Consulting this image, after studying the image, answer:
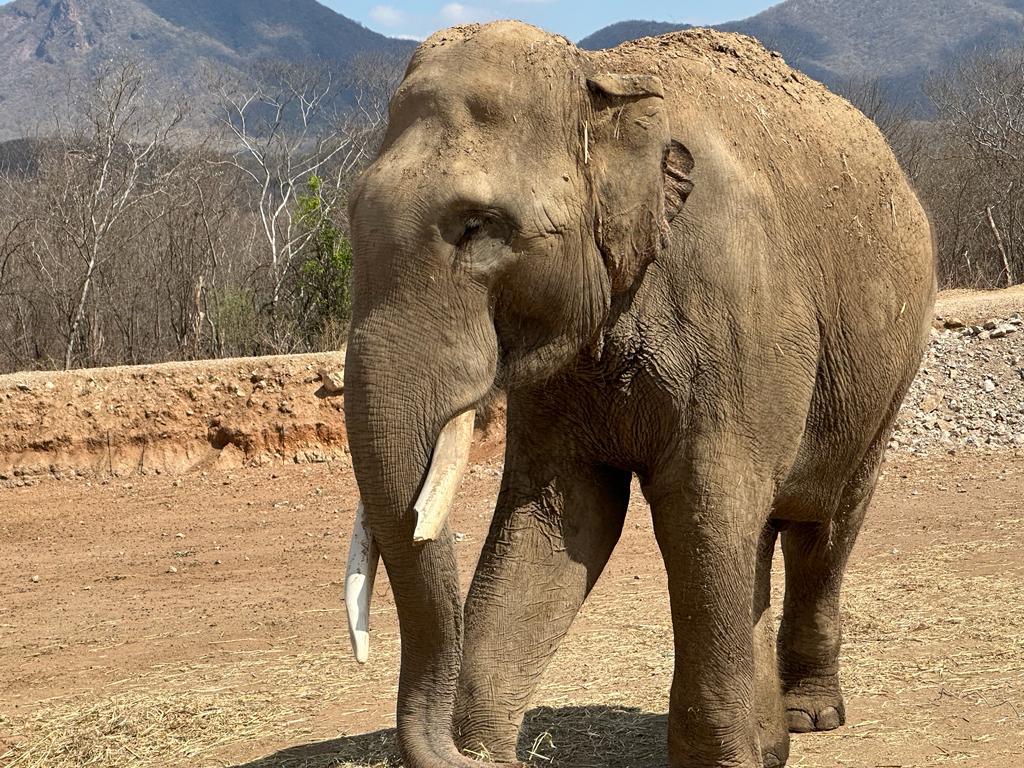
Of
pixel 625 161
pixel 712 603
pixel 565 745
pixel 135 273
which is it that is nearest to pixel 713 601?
pixel 712 603

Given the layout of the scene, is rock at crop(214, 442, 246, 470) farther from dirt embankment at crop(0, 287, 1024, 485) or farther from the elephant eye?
the elephant eye

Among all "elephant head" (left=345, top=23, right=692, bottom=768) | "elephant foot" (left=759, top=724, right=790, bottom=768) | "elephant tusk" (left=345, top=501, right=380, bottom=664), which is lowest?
"elephant foot" (left=759, top=724, right=790, bottom=768)

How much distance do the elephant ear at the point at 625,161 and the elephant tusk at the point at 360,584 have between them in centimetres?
110

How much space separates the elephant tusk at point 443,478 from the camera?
3584mm

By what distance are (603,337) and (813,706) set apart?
8.88 ft

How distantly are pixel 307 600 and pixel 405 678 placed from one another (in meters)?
6.21

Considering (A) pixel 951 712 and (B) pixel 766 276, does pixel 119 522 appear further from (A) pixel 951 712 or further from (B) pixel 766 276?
(B) pixel 766 276

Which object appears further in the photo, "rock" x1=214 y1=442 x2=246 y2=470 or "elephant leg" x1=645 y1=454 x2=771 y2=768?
"rock" x1=214 y1=442 x2=246 y2=470

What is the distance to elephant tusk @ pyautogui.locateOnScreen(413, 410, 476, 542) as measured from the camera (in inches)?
141

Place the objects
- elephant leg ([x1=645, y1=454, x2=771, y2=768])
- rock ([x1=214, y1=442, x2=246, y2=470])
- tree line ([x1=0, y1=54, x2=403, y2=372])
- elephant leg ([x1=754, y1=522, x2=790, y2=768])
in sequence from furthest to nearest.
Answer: tree line ([x1=0, y1=54, x2=403, y2=372]) → rock ([x1=214, y1=442, x2=246, y2=470]) → elephant leg ([x1=754, y1=522, x2=790, y2=768]) → elephant leg ([x1=645, y1=454, x2=771, y2=768])

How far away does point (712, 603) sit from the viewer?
4520mm

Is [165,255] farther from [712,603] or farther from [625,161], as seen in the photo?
[625,161]

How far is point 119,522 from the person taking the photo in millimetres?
13891

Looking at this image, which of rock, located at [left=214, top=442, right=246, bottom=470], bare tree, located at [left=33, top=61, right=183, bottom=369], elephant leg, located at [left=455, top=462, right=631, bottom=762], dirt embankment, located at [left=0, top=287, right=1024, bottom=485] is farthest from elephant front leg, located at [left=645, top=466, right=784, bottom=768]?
bare tree, located at [left=33, top=61, right=183, bottom=369]
